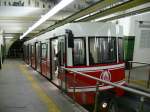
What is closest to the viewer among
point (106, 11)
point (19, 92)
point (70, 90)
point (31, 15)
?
point (70, 90)

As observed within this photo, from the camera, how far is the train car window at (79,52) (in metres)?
7.96

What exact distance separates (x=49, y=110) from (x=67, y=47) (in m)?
2.40

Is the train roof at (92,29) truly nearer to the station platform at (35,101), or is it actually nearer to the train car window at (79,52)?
the train car window at (79,52)

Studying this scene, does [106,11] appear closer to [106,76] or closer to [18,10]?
[106,76]

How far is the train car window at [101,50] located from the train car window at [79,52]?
0.24 m

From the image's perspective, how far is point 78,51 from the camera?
802 cm

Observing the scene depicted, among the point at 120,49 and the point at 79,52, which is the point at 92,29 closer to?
the point at 79,52

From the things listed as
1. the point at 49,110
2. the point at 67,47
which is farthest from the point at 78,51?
the point at 49,110

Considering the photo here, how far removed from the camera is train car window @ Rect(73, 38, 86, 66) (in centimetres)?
796

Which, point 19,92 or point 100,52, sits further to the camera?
point 19,92

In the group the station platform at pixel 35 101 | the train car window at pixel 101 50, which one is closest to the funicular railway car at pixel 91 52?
the train car window at pixel 101 50

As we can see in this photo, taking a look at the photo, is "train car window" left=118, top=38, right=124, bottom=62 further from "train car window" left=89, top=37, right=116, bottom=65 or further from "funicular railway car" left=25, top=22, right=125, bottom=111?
"train car window" left=89, top=37, right=116, bottom=65

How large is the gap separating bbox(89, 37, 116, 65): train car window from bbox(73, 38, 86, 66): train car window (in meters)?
0.24

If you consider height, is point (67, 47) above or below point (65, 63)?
above
